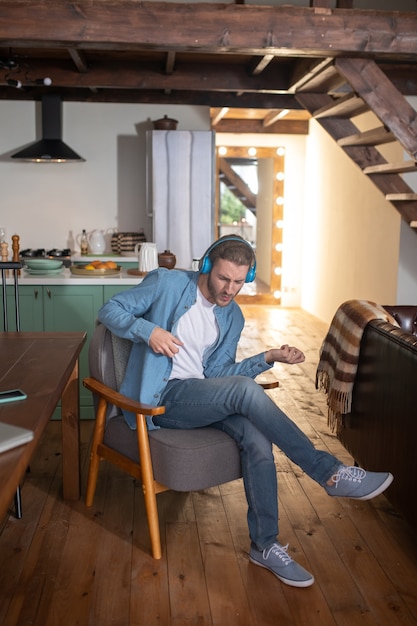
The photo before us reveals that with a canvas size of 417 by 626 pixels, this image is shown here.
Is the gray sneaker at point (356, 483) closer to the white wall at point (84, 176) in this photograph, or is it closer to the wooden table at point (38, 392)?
the wooden table at point (38, 392)

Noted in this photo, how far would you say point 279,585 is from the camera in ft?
8.18

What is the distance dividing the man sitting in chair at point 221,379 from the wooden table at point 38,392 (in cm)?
27

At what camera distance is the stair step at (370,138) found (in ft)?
16.3

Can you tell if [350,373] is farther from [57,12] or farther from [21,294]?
[57,12]

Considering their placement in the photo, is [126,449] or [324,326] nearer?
[126,449]

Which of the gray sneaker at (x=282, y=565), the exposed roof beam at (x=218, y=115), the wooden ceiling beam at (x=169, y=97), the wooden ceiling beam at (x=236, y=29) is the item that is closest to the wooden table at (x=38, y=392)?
the gray sneaker at (x=282, y=565)

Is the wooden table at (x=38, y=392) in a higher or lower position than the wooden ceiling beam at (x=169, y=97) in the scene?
lower

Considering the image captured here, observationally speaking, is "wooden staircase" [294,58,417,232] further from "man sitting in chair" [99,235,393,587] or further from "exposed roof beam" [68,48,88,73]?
"man sitting in chair" [99,235,393,587]

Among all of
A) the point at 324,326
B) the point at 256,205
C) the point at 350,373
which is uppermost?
the point at 256,205

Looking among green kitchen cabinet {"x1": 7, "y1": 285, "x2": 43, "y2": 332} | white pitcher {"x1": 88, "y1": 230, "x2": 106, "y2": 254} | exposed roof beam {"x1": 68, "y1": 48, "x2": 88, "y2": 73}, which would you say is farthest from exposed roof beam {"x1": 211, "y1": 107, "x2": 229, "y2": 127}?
green kitchen cabinet {"x1": 7, "y1": 285, "x2": 43, "y2": 332}

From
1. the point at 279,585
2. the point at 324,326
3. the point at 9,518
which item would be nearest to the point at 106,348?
the point at 9,518

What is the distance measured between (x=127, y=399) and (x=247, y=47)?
2951 millimetres

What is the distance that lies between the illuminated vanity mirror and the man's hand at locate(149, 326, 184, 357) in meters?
7.33

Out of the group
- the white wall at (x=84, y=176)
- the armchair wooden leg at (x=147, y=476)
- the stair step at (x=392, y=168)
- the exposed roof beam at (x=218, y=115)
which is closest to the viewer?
the armchair wooden leg at (x=147, y=476)
